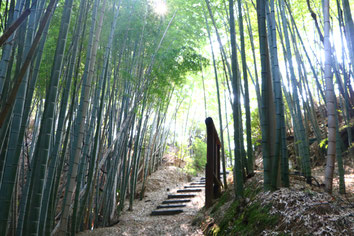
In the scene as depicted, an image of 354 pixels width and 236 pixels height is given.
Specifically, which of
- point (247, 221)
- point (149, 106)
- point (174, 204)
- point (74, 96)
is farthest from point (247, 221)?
point (149, 106)

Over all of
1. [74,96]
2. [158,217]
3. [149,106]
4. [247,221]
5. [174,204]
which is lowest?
[158,217]

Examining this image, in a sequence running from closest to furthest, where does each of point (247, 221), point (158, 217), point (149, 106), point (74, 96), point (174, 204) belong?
point (247, 221) < point (74, 96) < point (158, 217) < point (174, 204) < point (149, 106)

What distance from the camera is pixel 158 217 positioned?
13.8ft

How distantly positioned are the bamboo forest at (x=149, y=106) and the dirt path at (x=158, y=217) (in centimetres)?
4

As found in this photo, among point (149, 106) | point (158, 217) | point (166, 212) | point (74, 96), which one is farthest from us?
point (149, 106)

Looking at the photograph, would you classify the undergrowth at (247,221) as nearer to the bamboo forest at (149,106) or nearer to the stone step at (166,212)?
the bamboo forest at (149,106)

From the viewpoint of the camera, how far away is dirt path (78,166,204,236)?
3104 mm

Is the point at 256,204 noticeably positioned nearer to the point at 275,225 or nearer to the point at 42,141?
the point at 275,225

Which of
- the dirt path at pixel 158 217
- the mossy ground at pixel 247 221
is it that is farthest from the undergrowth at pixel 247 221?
the dirt path at pixel 158 217

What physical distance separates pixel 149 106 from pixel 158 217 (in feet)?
7.29

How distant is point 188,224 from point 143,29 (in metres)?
2.69

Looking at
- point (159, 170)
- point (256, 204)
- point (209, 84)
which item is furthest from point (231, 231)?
point (209, 84)

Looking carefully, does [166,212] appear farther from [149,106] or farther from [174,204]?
[149,106]

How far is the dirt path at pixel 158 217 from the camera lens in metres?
3.10
